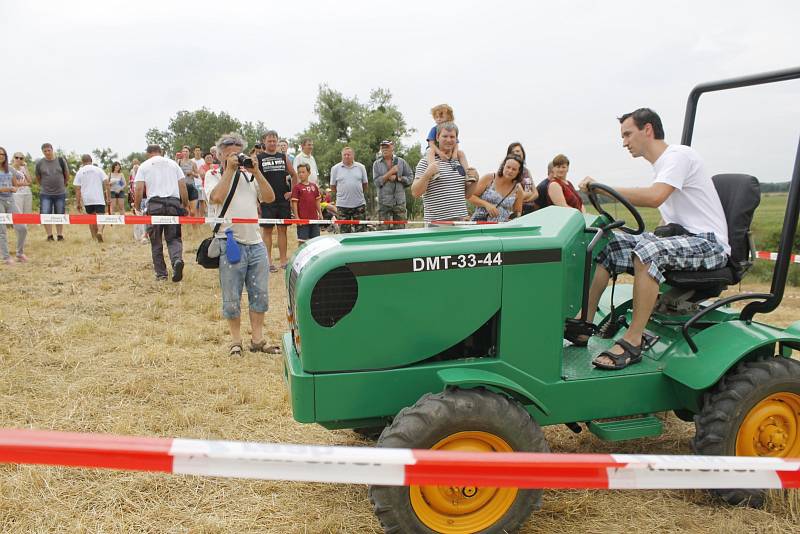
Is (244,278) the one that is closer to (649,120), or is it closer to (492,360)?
(492,360)

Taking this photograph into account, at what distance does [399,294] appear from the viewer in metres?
2.64

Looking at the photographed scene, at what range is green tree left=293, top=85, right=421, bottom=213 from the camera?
35094 mm

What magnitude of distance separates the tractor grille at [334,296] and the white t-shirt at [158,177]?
612cm

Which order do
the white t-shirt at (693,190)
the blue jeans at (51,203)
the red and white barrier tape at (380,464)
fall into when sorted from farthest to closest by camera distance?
1. the blue jeans at (51,203)
2. the white t-shirt at (693,190)
3. the red and white barrier tape at (380,464)

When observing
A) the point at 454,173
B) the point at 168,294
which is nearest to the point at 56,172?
the point at 168,294

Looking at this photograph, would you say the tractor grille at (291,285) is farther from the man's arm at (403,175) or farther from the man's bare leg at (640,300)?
the man's arm at (403,175)

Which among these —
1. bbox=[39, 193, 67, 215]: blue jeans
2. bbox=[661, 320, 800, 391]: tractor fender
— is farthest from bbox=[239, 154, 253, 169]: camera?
bbox=[39, 193, 67, 215]: blue jeans

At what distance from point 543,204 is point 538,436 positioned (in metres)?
4.60

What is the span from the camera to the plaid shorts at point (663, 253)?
10.2 feet

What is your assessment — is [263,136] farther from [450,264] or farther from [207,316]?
[450,264]

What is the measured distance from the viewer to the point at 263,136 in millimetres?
8305

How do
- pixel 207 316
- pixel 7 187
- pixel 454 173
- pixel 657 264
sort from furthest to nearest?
pixel 7 187, pixel 207 316, pixel 454 173, pixel 657 264

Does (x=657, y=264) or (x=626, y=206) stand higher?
(x=626, y=206)

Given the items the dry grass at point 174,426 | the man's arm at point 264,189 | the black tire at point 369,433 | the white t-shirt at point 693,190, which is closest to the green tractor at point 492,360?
the white t-shirt at point 693,190
